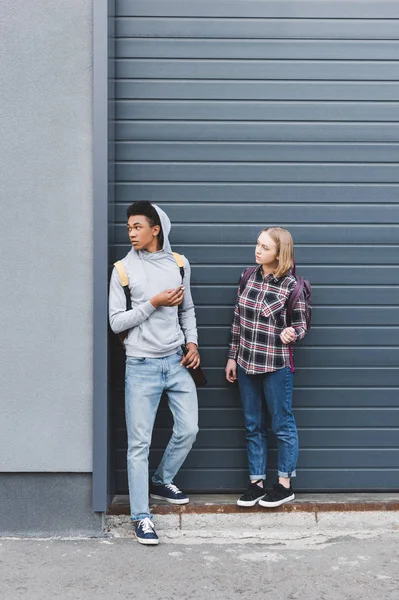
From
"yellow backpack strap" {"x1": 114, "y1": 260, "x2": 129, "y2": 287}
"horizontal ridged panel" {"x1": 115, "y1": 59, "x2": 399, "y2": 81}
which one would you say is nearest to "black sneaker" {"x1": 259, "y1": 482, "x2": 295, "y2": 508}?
"yellow backpack strap" {"x1": 114, "y1": 260, "x2": 129, "y2": 287}

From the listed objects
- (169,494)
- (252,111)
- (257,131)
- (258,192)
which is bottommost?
(169,494)

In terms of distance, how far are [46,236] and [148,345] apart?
3.09 ft

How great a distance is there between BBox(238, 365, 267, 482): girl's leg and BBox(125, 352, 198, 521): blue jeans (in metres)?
0.34

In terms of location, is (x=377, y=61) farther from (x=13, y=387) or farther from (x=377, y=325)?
(x=13, y=387)

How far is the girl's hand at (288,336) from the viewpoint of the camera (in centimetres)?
498

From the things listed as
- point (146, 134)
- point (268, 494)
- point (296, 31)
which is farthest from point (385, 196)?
point (268, 494)

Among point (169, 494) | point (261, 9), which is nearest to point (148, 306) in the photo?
point (169, 494)

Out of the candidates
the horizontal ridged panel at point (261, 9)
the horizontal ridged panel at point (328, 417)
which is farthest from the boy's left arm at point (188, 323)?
the horizontal ridged panel at point (261, 9)

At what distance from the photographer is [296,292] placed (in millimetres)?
5043

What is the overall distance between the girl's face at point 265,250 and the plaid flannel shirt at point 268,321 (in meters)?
0.14

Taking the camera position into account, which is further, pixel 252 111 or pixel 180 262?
pixel 252 111

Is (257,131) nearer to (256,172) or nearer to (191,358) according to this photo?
(256,172)

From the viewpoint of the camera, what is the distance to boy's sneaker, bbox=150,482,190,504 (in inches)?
206

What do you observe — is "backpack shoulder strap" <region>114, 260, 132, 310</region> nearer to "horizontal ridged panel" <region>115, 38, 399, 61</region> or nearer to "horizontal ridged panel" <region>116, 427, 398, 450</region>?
"horizontal ridged panel" <region>116, 427, 398, 450</region>
